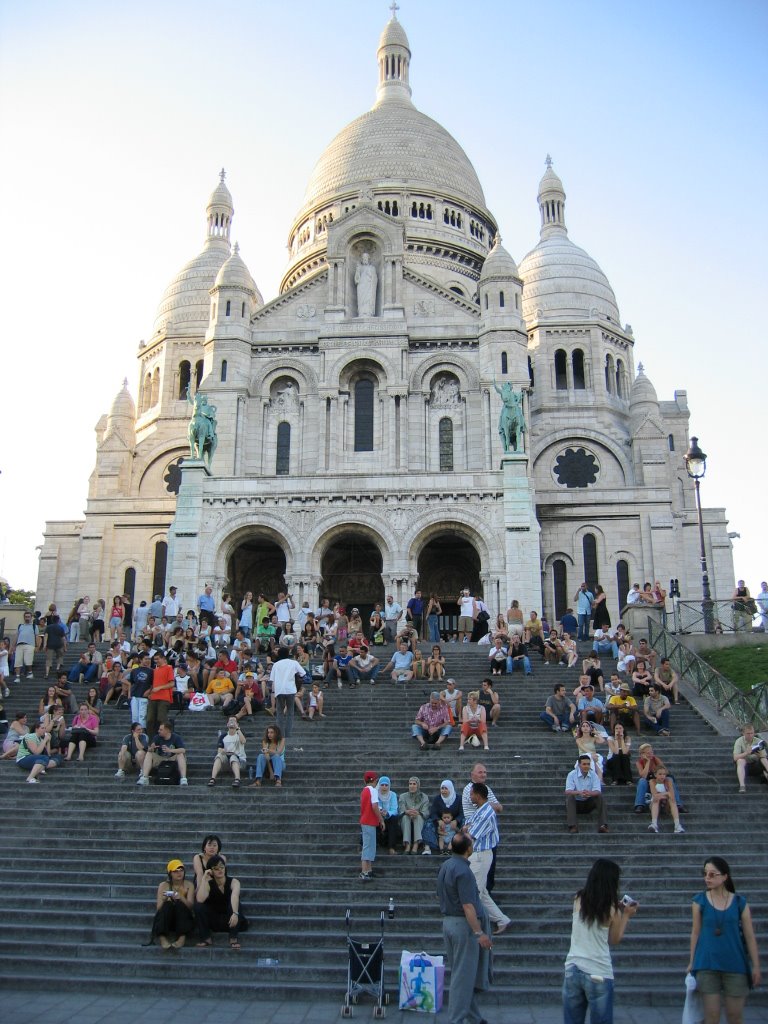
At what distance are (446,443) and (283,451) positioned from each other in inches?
244

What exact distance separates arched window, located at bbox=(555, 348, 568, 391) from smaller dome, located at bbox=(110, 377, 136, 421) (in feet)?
67.0

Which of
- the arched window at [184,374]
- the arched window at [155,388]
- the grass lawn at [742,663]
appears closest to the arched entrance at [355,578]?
the grass lawn at [742,663]

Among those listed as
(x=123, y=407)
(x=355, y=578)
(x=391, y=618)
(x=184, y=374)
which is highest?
(x=184, y=374)

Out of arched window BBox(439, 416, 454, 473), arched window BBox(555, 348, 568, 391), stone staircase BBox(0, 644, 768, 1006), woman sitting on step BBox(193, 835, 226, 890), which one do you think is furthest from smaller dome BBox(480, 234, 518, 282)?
woman sitting on step BBox(193, 835, 226, 890)

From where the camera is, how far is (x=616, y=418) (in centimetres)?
4838

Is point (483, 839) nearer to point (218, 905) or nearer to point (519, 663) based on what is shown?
point (218, 905)

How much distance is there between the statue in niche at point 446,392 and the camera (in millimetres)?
39344

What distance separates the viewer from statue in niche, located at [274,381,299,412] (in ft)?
131

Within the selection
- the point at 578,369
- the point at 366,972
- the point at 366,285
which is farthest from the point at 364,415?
the point at 366,972

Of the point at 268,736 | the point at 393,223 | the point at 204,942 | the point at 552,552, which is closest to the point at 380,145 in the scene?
the point at 393,223

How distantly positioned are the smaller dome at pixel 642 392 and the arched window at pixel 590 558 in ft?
28.0

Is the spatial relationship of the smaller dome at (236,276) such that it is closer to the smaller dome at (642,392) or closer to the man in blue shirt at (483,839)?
the smaller dome at (642,392)

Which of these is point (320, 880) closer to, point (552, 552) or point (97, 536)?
point (552, 552)

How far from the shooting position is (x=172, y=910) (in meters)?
11.6
